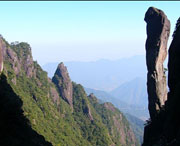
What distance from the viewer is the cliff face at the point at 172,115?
2180 centimetres

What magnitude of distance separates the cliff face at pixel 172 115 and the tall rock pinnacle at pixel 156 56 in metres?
0.69

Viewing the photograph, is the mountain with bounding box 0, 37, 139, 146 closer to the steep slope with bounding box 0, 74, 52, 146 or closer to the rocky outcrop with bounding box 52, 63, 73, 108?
the rocky outcrop with bounding box 52, 63, 73, 108

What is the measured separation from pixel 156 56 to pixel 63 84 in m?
80.7

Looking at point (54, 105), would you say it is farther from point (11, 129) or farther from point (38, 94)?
point (11, 129)

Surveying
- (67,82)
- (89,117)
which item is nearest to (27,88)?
(67,82)

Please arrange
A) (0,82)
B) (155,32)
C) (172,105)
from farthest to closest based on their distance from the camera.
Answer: (0,82) < (155,32) < (172,105)

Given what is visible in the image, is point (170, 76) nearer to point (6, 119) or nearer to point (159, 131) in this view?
point (159, 131)

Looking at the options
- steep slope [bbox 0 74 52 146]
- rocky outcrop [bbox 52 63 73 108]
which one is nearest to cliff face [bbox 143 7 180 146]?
steep slope [bbox 0 74 52 146]

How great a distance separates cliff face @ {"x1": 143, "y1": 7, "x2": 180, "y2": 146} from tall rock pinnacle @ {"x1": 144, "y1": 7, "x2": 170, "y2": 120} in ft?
2.27

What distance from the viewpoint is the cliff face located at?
21797 millimetres

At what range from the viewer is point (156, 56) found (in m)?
31.5

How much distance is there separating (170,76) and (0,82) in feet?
87.7

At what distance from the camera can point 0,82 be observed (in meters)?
41.6

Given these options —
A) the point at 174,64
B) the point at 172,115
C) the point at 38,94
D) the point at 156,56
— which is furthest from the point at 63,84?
the point at 172,115
